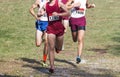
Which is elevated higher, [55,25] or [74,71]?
[55,25]

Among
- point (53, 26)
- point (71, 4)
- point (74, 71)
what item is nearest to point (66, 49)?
point (71, 4)

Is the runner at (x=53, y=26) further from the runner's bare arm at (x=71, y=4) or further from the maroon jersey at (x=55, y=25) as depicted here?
the runner's bare arm at (x=71, y=4)

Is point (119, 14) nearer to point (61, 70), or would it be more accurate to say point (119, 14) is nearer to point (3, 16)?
point (3, 16)

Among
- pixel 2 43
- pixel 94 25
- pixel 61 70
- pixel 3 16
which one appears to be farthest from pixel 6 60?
pixel 3 16

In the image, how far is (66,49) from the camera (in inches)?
630

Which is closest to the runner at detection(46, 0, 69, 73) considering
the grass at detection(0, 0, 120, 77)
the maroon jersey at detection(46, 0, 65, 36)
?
the maroon jersey at detection(46, 0, 65, 36)

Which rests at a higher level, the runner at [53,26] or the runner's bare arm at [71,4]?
the runner at [53,26]

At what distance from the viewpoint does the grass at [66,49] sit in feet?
37.1

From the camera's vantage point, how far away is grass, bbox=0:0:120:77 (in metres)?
11.3

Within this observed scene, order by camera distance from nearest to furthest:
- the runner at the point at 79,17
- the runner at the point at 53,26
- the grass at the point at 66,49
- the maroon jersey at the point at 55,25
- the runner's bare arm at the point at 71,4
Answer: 1. the runner at the point at 53,26
2. the maroon jersey at the point at 55,25
3. the grass at the point at 66,49
4. the runner's bare arm at the point at 71,4
5. the runner at the point at 79,17

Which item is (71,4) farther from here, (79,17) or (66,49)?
(66,49)

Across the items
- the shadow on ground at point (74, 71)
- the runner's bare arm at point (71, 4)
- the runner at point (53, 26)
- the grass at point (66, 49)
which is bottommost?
the grass at point (66, 49)

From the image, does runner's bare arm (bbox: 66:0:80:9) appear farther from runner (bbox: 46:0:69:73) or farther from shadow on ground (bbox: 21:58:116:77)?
runner (bbox: 46:0:69:73)

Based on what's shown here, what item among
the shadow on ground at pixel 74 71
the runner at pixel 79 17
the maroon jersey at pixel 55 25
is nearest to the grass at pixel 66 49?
the shadow on ground at pixel 74 71
